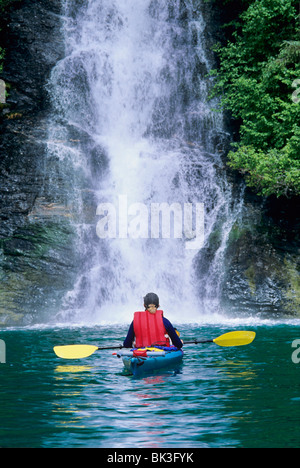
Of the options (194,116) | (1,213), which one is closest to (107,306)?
(1,213)

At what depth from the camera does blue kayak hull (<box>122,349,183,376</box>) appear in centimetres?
984

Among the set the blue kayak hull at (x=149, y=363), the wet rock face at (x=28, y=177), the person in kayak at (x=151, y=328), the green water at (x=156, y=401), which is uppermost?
the wet rock face at (x=28, y=177)

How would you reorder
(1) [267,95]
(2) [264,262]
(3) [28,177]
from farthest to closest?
(3) [28,177] → (1) [267,95] → (2) [264,262]

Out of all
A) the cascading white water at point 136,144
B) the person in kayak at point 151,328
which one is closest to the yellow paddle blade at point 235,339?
the person in kayak at point 151,328

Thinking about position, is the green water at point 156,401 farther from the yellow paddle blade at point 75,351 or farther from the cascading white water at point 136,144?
the cascading white water at point 136,144

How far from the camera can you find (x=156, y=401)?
8.20m

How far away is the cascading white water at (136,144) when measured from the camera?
72.8 ft

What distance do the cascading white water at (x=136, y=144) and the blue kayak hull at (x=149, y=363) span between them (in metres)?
10.5

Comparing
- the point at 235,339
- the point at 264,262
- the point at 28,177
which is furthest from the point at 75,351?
the point at 28,177

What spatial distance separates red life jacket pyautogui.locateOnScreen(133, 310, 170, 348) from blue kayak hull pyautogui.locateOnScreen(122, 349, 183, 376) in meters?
0.41

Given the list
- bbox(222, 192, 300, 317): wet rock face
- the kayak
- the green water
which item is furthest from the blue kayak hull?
bbox(222, 192, 300, 317): wet rock face

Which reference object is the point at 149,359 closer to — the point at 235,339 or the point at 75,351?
the point at 75,351

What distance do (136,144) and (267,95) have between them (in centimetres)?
574

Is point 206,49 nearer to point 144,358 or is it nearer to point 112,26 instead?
point 112,26
